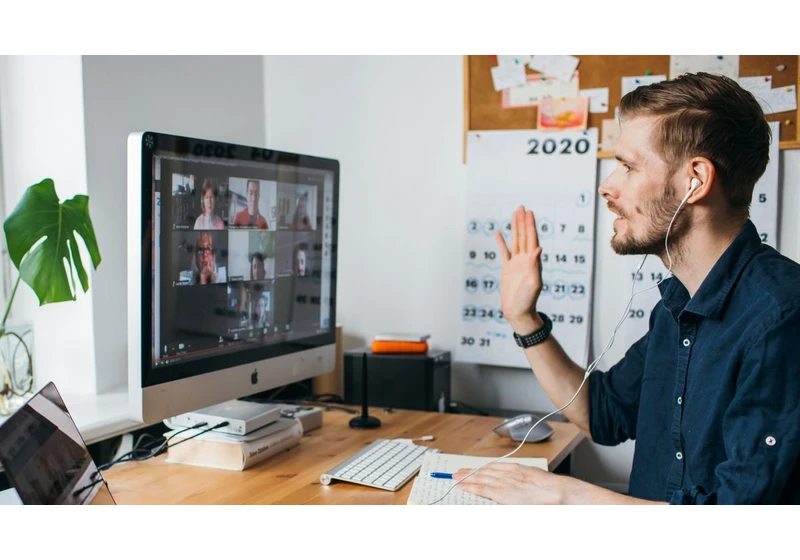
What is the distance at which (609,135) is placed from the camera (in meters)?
2.11

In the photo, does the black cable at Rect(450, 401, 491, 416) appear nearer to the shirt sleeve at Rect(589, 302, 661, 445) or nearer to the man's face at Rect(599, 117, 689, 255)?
the shirt sleeve at Rect(589, 302, 661, 445)

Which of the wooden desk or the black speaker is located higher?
the black speaker

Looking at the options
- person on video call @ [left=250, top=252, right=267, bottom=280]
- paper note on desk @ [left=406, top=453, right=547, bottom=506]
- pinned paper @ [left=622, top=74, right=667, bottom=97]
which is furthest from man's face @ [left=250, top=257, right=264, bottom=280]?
pinned paper @ [left=622, top=74, right=667, bottom=97]

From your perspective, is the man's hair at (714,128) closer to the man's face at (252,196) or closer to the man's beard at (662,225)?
the man's beard at (662,225)

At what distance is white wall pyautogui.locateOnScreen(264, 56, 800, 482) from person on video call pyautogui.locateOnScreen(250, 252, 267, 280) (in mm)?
892

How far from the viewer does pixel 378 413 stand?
1975 millimetres

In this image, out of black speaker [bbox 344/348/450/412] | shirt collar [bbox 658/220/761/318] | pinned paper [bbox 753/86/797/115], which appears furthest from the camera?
black speaker [bbox 344/348/450/412]

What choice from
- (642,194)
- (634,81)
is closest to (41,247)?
(642,194)

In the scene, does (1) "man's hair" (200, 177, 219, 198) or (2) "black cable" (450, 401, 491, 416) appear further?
(2) "black cable" (450, 401, 491, 416)

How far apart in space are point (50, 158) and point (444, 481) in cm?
129

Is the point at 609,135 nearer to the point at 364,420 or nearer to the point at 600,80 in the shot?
the point at 600,80

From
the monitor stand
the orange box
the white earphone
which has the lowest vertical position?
the monitor stand

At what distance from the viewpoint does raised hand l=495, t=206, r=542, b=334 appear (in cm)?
157
